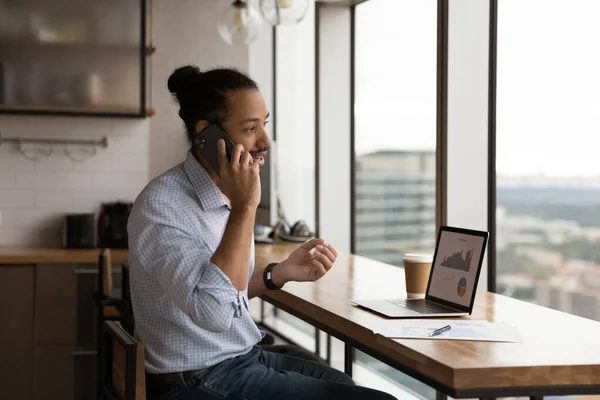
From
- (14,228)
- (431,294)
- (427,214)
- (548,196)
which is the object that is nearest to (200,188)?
(431,294)

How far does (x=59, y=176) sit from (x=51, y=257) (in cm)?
81

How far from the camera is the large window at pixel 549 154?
2764 millimetres

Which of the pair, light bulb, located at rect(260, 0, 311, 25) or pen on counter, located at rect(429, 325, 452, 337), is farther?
light bulb, located at rect(260, 0, 311, 25)

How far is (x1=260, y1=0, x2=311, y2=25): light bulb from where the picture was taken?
3.35m

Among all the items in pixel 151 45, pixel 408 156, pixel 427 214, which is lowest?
pixel 427 214

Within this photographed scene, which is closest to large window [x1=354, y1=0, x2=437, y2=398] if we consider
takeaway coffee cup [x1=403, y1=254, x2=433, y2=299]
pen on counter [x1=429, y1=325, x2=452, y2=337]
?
takeaway coffee cup [x1=403, y1=254, x2=433, y2=299]

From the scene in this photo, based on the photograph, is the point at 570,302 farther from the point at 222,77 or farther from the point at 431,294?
the point at 222,77

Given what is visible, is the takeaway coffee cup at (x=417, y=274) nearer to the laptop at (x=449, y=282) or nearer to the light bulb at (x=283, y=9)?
the laptop at (x=449, y=282)

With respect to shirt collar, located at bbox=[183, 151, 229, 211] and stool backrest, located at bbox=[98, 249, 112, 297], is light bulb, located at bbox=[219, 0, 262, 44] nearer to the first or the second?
stool backrest, located at bbox=[98, 249, 112, 297]

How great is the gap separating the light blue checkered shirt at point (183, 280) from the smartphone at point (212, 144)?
5 centimetres

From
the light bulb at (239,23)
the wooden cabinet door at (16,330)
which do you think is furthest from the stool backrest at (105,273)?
the light bulb at (239,23)

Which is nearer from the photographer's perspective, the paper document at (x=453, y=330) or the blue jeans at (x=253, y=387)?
the paper document at (x=453, y=330)

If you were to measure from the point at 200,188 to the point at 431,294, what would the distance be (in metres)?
0.71

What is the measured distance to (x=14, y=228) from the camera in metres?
5.12
